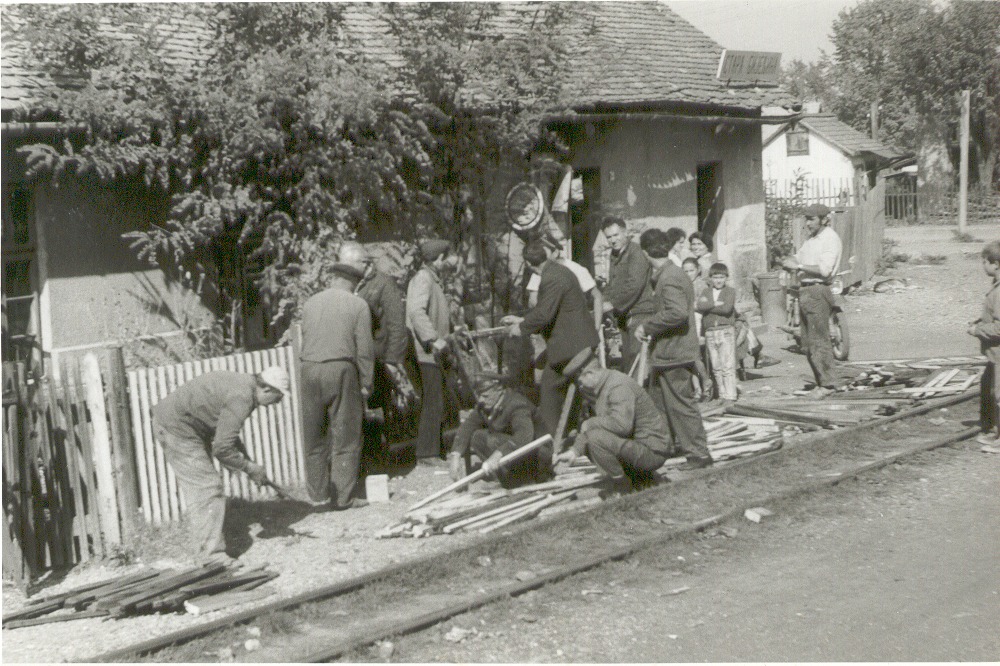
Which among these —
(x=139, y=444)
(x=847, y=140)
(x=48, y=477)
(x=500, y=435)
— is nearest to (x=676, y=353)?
(x=500, y=435)

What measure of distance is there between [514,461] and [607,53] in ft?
20.0

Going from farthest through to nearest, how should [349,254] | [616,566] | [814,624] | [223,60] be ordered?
1. [223,60]
2. [349,254]
3. [616,566]
4. [814,624]

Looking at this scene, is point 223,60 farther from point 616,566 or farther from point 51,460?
point 616,566

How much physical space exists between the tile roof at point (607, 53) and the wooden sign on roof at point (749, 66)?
7.5 inches

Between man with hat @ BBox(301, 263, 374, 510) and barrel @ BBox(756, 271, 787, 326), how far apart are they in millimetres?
11189

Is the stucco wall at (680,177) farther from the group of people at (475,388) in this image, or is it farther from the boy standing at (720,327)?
the group of people at (475,388)

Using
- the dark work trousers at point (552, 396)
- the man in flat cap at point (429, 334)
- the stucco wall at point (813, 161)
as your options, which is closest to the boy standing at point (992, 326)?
the dark work trousers at point (552, 396)

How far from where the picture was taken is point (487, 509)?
8.86 meters

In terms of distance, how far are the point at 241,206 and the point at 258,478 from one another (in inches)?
145

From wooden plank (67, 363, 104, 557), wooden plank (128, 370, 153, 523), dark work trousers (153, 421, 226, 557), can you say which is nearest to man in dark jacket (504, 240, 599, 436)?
dark work trousers (153, 421, 226, 557)

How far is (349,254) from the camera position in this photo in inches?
388

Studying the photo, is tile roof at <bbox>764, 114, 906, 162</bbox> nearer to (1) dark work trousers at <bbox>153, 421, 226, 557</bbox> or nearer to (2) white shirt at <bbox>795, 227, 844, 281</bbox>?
(2) white shirt at <bbox>795, 227, 844, 281</bbox>

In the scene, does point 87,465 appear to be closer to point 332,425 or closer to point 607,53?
point 332,425

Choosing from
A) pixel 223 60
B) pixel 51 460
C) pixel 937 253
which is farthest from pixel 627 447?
pixel 937 253
